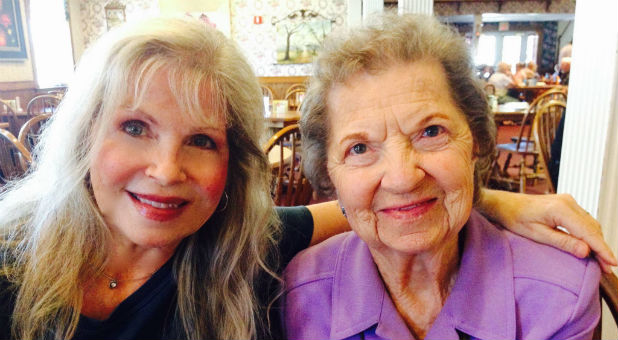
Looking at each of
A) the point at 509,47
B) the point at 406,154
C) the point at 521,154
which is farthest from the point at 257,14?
the point at 509,47

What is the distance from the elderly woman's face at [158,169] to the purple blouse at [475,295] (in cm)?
32

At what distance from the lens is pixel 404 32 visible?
41.6 inches

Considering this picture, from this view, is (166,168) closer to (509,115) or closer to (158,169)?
(158,169)

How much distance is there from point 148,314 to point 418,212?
0.70 meters

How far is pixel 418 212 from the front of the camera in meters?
1.03

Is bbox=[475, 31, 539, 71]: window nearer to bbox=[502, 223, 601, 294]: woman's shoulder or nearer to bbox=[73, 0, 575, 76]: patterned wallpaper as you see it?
bbox=[73, 0, 575, 76]: patterned wallpaper

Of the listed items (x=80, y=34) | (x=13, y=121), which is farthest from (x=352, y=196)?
(x=80, y=34)

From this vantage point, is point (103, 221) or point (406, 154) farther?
point (103, 221)

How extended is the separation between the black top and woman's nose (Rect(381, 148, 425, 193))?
45cm

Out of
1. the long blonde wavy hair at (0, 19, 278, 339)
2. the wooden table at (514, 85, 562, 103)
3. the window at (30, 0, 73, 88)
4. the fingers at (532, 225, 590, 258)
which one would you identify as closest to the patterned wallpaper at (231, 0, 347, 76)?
the window at (30, 0, 73, 88)

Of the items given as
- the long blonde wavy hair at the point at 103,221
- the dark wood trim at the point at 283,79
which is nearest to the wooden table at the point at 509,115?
the long blonde wavy hair at the point at 103,221

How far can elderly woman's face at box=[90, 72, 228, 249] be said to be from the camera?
104 centimetres

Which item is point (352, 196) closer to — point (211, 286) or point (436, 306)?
point (436, 306)

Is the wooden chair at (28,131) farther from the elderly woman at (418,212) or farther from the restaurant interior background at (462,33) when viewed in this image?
the elderly woman at (418,212)
